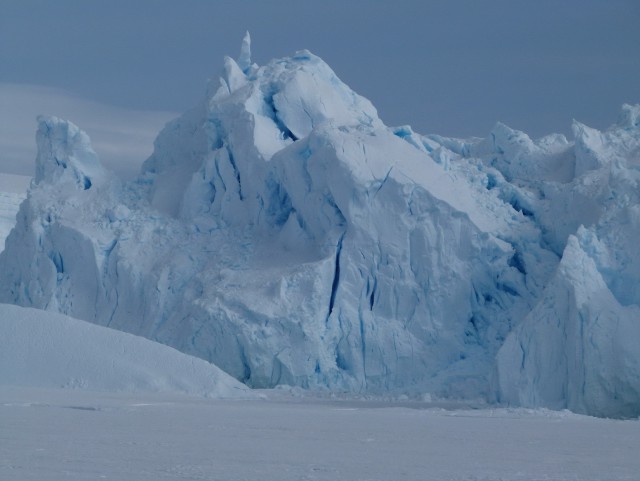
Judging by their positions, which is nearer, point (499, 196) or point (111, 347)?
point (111, 347)

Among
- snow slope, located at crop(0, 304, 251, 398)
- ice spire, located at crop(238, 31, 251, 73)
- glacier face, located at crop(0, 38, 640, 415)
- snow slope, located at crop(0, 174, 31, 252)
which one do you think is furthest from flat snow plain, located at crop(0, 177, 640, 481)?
snow slope, located at crop(0, 174, 31, 252)

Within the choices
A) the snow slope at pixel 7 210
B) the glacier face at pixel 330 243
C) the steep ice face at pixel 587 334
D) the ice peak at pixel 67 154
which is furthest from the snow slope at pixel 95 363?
the snow slope at pixel 7 210

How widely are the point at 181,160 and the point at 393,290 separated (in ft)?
20.3

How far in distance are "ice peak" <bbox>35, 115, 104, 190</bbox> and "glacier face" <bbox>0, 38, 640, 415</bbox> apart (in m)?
0.04

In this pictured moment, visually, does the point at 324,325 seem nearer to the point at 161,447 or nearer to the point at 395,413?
the point at 395,413

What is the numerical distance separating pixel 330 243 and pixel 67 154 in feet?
20.7

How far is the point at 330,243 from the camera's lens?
1712 centimetres

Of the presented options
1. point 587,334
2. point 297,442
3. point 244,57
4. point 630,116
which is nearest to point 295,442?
point 297,442

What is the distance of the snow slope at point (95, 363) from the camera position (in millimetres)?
14641

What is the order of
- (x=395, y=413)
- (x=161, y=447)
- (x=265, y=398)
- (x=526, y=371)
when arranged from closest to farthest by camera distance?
(x=161, y=447)
(x=395, y=413)
(x=526, y=371)
(x=265, y=398)

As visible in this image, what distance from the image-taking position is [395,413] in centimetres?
1248

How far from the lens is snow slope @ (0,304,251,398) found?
1464 centimetres

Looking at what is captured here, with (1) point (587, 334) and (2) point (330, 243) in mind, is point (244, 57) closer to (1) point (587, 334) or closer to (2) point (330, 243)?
(2) point (330, 243)

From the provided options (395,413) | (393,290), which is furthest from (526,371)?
(393,290)
